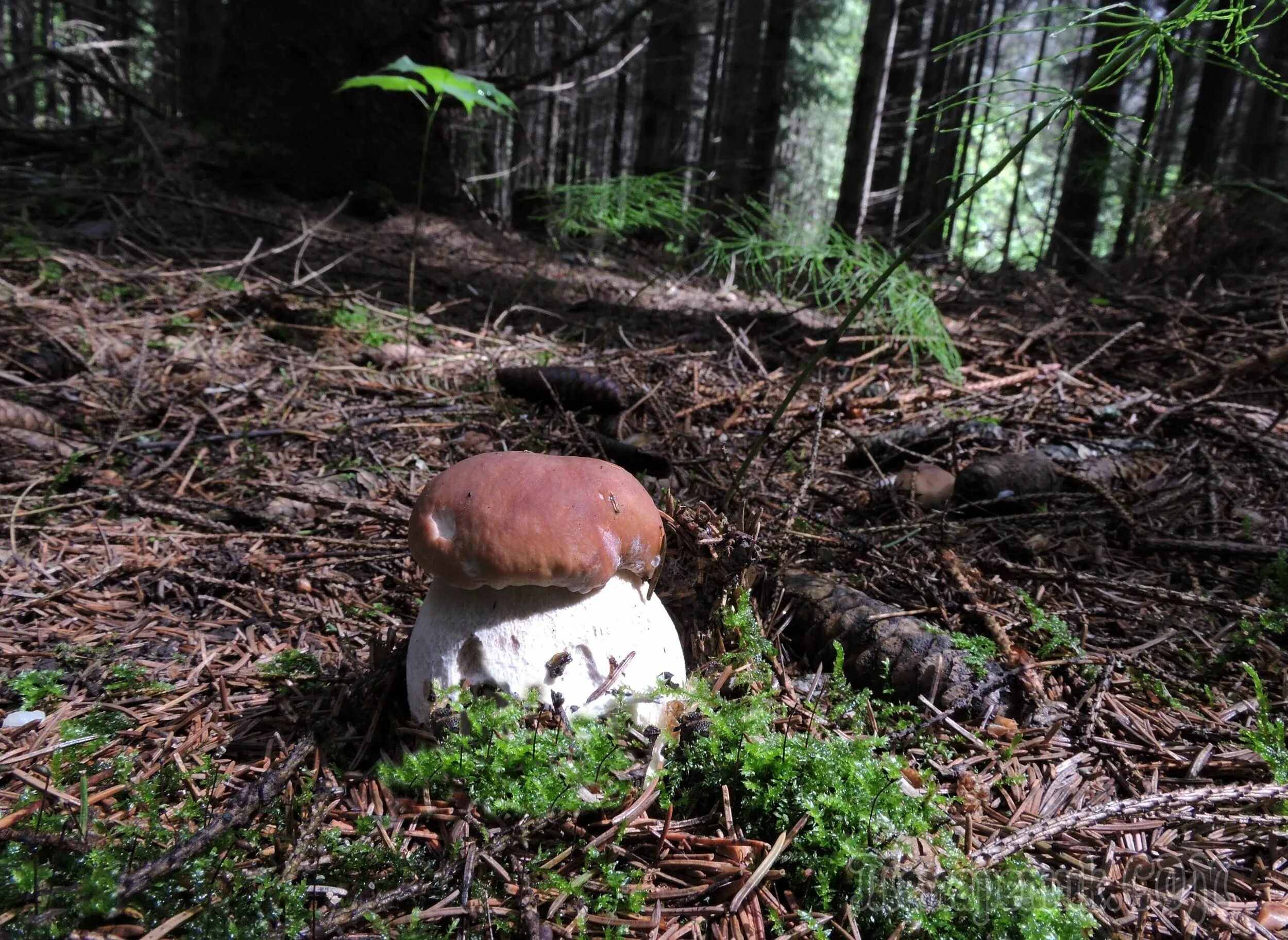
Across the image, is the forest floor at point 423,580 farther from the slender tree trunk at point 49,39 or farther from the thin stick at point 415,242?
the slender tree trunk at point 49,39

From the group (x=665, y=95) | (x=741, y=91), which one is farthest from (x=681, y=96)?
(x=741, y=91)

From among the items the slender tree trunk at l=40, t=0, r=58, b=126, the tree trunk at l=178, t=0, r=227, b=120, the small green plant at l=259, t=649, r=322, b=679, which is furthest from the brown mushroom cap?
the slender tree trunk at l=40, t=0, r=58, b=126

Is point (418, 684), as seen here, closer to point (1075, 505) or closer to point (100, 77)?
point (1075, 505)

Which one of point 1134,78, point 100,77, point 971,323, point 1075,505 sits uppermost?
point 1134,78

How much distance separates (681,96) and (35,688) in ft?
30.1

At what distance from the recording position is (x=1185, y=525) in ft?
8.50

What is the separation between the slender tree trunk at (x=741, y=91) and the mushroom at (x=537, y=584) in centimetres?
808

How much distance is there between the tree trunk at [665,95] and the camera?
860 cm

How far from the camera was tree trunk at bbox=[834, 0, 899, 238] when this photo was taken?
6.95 meters

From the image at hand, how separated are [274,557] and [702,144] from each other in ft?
50.9

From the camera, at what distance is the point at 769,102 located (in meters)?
9.26

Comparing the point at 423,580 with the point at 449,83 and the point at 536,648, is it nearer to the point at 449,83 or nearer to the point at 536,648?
the point at 536,648

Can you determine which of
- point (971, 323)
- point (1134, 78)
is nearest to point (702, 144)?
point (1134, 78)

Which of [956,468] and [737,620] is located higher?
[956,468]
